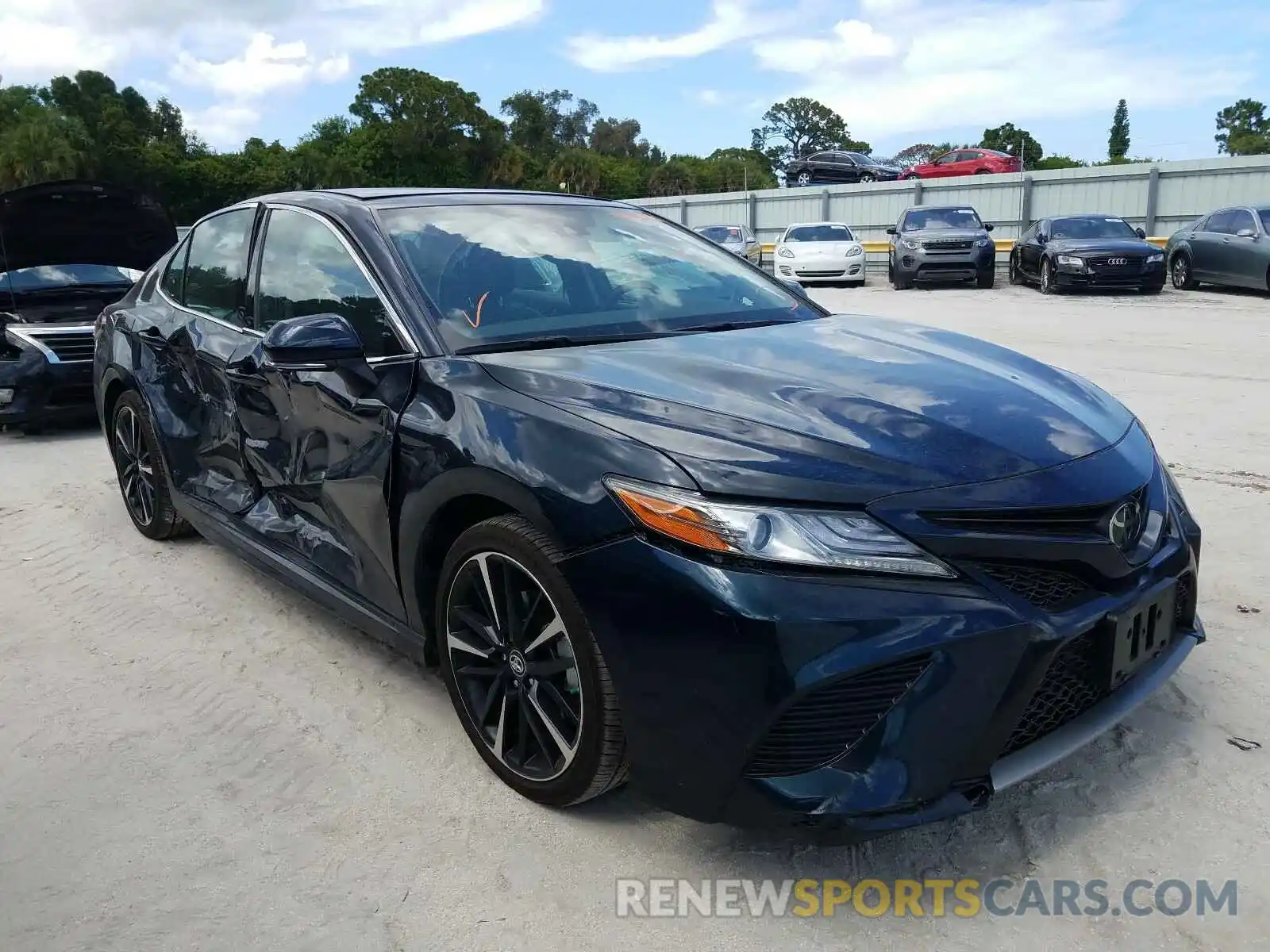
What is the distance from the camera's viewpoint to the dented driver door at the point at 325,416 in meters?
2.83

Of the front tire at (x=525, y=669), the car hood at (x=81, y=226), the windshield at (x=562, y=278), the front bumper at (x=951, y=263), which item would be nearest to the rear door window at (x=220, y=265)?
the windshield at (x=562, y=278)

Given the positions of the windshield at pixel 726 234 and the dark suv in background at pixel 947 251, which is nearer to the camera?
the dark suv in background at pixel 947 251

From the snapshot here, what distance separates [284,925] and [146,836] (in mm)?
573

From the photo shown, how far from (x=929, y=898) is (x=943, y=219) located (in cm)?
1824

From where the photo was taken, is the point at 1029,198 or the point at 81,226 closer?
the point at 81,226

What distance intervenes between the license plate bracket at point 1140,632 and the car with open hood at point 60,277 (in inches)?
294

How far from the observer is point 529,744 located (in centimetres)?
256

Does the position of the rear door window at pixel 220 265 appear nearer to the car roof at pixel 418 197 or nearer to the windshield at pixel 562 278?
the car roof at pixel 418 197

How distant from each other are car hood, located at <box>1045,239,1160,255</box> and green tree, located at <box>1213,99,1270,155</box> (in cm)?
8993

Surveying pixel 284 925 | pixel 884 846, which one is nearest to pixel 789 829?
pixel 884 846

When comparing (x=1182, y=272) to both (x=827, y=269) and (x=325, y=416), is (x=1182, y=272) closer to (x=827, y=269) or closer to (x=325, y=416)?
(x=827, y=269)

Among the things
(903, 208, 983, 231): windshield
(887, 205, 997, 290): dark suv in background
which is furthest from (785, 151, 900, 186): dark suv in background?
(887, 205, 997, 290): dark suv in background

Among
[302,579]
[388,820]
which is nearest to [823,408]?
[388,820]

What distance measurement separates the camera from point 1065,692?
2.18m
